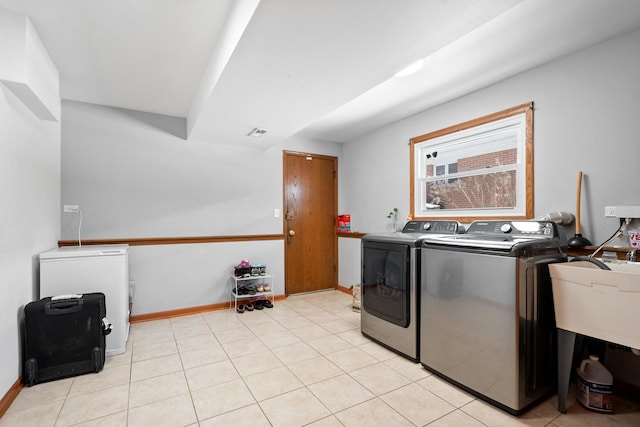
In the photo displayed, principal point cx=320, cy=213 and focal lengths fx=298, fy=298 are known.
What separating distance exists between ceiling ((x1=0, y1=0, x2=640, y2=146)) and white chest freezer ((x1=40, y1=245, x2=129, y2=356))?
1.53 meters

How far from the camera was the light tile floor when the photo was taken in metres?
1.72

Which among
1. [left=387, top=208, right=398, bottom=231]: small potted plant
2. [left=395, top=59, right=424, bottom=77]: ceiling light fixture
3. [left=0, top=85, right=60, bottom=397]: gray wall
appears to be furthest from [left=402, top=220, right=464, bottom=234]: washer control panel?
[left=0, top=85, right=60, bottom=397]: gray wall

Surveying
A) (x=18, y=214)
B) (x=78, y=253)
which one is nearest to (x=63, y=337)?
(x=78, y=253)

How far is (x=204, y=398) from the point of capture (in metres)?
1.93

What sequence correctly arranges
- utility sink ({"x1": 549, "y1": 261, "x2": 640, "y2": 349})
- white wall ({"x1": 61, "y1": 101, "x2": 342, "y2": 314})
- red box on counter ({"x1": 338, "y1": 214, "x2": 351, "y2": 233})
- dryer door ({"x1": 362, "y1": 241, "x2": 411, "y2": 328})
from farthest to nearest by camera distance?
red box on counter ({"x1": 338, "y1": 214, "x2": 351, "y2": 233}) < white wall ({"x1": 61, "y1": 101, "x2": 342, "y2": 314}) < dryer door ({"x1": 362, "y1": 241, "x2": 411, "y2": 328}) < utility sink ({"x1": 549, "y1": 261, "x2": 640, "y2": 349})

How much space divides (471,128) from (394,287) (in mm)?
1766

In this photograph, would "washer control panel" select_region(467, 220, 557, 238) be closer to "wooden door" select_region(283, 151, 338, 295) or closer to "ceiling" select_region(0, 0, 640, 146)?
"ceiling" select_region(0, 0, 640, 146)

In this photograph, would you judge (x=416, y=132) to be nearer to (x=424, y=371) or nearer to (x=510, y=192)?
(x=510, y=192)

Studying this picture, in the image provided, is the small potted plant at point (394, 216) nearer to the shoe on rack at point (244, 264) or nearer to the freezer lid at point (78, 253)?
the shoe on rack at point (244, 264)

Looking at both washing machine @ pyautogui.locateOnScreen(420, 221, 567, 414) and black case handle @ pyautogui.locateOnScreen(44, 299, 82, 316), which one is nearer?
washing machine @ pyautogui.locateOnScreen(420, 221, 567, 414)

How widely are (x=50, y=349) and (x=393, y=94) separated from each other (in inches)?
141

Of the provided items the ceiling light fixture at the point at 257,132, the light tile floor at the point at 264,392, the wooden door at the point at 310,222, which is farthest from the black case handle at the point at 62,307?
the wooden door at the point at 310,222

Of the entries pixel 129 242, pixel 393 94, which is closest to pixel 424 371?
pixel 393 94

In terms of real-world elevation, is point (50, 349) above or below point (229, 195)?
below
